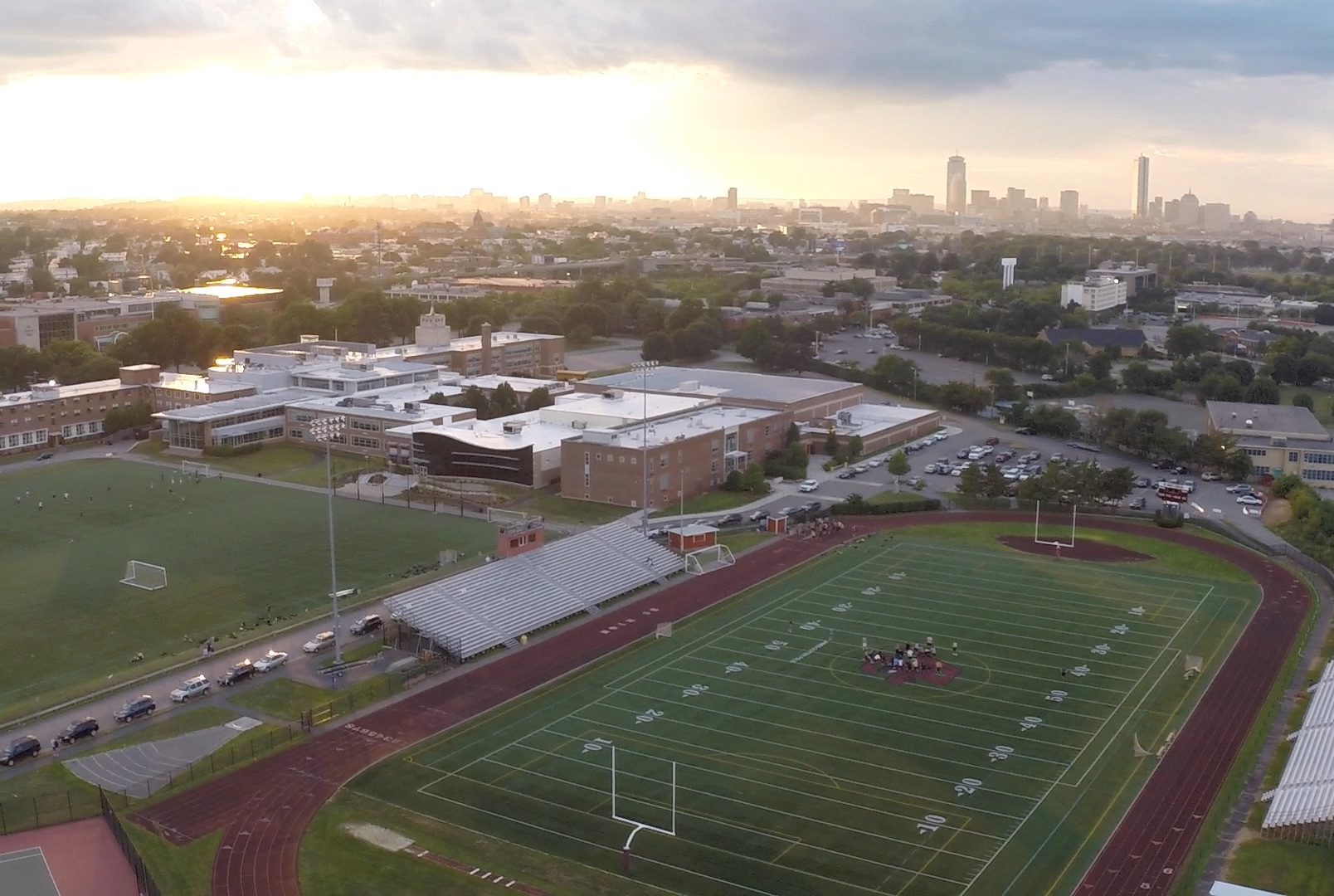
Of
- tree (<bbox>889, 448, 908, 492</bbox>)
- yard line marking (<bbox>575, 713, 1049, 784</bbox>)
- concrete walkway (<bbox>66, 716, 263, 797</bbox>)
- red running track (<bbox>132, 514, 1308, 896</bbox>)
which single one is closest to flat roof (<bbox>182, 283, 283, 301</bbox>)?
tree (<bbox>889, 448, 908, 492</bbox>)

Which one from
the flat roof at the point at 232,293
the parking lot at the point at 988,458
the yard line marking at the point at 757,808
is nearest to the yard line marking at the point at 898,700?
the yard line marking at the point at 757,808

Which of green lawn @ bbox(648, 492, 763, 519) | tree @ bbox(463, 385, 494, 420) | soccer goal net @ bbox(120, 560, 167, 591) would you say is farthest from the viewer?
tree @ bbox(463, 385, 494, 420)

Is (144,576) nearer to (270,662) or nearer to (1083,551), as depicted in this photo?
(270,662)

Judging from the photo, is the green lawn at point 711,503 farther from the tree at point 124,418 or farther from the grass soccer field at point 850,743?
the tree at point 124,418

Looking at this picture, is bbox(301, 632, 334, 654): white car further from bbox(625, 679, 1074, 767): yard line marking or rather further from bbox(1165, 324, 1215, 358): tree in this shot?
bbox(1165, 324, 1215, 358): tree

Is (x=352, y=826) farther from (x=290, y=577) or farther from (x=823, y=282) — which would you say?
(x=823, y=282)
